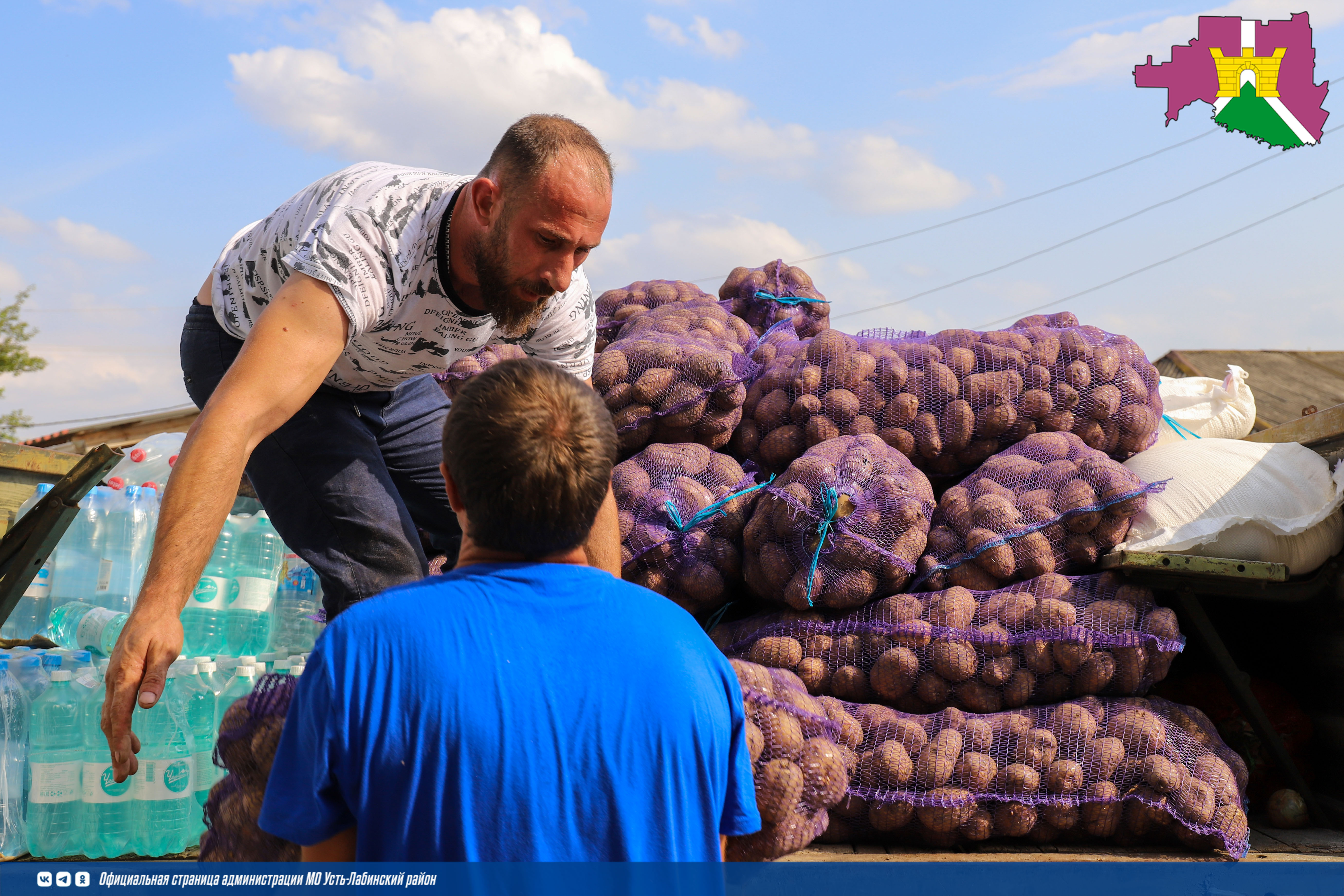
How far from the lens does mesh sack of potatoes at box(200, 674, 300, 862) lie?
58.6 inches

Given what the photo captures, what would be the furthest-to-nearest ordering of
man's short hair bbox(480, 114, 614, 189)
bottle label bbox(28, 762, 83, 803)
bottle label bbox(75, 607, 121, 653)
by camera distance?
bottle label bbox(75, 607, 121, 653)
bottle label bbox(28, 762, 83, 803)
man's short hair bbox(480, 114, 614, 189)

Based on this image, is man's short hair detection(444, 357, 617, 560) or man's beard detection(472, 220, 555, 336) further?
man's beard detection(472, 220, 555, 336)

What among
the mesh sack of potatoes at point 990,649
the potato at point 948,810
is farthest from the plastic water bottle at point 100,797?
the potato at point 948,810

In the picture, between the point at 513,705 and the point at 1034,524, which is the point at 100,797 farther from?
the point at 1034,524

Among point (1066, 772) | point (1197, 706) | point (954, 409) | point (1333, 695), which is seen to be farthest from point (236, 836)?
point (1333, 695)

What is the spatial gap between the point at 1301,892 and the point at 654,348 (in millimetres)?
2378

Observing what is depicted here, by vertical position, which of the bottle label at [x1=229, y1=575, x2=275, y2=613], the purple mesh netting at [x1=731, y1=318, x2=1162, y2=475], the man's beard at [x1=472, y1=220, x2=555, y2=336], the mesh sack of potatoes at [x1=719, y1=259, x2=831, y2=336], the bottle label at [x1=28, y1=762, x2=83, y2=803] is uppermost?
the mesh sack of potatoes at [x1=719, y1=259, x2=831, y2=336]

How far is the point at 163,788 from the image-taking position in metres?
2.97

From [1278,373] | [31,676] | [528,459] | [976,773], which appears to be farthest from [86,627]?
[1278,373]

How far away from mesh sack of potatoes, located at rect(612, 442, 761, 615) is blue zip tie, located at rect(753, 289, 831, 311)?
127 cm

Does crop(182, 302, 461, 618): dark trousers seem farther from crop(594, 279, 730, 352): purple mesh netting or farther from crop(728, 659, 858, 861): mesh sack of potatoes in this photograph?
crop(594, 279, 730, 352): purple mesh netting

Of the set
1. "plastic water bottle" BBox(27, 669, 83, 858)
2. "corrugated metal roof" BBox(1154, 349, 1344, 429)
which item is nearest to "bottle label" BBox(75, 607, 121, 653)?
"plastic water bottle" BBox(27, 669, 83, 858)

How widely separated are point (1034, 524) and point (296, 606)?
2.61 m

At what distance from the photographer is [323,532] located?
248 cm
